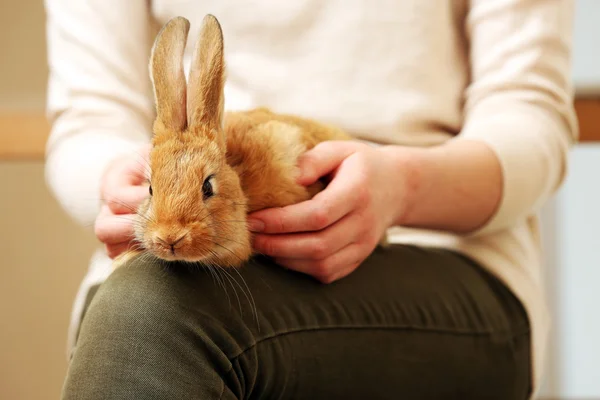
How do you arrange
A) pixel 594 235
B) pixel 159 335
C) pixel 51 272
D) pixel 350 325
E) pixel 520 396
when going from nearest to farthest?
pixel 159 335
pixel 350 325
pixel 520 396
pixel 51 272
pixel 594 235

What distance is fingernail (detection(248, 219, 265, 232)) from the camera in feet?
1.97

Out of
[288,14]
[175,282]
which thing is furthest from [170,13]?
[175,282]


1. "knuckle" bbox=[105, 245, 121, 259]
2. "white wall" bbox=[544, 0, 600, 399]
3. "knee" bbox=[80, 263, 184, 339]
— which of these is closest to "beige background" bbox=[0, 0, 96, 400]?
"knuckle" bbox=[105, 245, 121, 259]

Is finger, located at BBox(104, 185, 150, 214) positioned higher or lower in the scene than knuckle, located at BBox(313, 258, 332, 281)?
higher

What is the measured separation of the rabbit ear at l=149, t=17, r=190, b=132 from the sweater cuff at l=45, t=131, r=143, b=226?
203 millimetres

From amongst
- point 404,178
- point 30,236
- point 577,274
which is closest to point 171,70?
point 404,178

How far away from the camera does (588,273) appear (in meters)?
1.83

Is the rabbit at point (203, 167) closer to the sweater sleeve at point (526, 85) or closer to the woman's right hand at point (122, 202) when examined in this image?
the woman's right hand at point (122, 202)

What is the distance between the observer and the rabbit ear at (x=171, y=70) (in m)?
0.57

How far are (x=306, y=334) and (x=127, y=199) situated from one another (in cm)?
19

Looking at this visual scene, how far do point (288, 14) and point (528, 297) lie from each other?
1.32ft

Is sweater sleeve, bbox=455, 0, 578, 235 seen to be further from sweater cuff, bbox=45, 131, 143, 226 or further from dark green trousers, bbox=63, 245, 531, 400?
sweater cuff, bbox=45, 131, 143, 226

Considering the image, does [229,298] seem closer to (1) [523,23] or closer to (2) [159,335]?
(2) [159,335]

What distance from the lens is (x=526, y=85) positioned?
2.80ft
